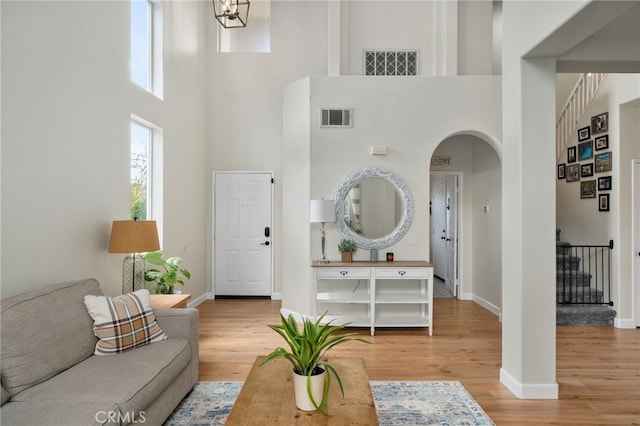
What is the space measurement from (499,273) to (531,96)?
9.64 feet

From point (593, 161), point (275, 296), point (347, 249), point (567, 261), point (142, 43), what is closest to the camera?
point (142, 43)

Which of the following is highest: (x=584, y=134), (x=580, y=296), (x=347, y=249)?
(x=584, y=134)

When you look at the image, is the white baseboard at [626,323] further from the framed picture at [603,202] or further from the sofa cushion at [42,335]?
the sofa cushion at [42,335]

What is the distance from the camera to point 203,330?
179 inches

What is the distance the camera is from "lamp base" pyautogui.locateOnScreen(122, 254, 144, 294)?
11.8ft

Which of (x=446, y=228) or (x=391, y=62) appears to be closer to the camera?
(x=391, y=62)

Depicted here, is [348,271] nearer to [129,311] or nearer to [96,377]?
[129,311]

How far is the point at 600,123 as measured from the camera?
15.8 feet

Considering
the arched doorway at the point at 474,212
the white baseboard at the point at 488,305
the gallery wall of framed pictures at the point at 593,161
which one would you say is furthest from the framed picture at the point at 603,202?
the white baseboard at the point at 488,305

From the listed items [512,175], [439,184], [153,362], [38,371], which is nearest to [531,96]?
[512,175]

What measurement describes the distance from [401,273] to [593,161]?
307 centimetres

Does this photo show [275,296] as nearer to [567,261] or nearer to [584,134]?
[567,261]

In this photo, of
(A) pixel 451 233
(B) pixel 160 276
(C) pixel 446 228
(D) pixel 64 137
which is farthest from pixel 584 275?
(D) pixel 64 137

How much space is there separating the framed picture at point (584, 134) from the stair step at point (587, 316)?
7.37 ft
